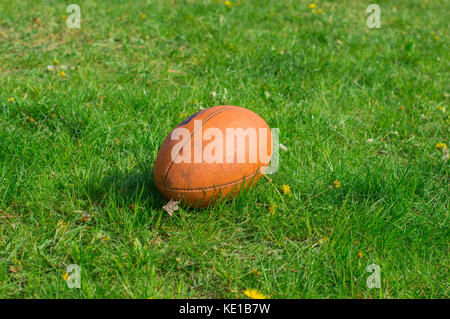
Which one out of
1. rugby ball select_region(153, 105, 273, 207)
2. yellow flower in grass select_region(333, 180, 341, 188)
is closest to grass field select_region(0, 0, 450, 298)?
yellow flower in grass select_region(333, 180, 341, 188)

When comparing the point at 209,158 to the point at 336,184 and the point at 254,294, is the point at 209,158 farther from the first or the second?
the point at 336,184

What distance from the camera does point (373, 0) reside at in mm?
7406

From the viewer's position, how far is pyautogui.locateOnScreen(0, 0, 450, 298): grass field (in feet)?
8.10

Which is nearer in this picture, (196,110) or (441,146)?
(441,146)

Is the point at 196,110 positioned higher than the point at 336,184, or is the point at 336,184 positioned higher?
the point at 196,110

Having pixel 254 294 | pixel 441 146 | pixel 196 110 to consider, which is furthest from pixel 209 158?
pixel 441 146

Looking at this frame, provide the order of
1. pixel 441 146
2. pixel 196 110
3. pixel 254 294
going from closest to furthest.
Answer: pixel 254 294
pixel 441 146
pixel 196 110

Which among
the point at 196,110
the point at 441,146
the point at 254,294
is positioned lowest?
the point at 254,294

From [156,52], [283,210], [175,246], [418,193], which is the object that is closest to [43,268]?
[175,246]

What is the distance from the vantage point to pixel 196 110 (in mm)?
4004

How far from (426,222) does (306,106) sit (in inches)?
66.9

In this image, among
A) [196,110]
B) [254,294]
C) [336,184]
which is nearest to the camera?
[254,294]

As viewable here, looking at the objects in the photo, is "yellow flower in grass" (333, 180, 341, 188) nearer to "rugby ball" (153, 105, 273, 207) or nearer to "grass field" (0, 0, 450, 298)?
"grass field" (0, 0, 450, 298)
